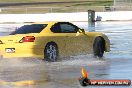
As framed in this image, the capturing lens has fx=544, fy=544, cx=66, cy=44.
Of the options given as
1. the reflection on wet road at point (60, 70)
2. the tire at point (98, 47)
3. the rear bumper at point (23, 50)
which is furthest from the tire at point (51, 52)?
the tire at point (98, 47)

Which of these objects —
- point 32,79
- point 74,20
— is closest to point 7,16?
point 74,20

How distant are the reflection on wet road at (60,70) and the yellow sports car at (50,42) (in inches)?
12.8

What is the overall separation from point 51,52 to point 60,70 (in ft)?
6.32

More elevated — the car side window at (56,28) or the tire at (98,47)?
the car side window at (56,28)

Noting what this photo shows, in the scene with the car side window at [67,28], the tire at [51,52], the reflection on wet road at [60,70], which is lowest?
the reflection on wet road at [60,70]

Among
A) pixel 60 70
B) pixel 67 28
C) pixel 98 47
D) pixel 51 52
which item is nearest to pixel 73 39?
pixel 67 28

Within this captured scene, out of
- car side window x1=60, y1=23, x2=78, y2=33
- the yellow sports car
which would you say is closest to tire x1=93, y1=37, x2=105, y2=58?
the yellow sports car

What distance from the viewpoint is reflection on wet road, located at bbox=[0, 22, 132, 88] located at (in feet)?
41.2

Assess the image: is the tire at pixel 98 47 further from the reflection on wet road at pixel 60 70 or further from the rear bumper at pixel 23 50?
the rear bumper at pixel 23 50

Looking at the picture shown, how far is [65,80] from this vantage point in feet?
42.5

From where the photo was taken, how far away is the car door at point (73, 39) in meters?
17.8

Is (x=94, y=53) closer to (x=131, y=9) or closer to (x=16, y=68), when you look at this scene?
(x=16, y=68)

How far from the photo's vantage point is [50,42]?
17016 millimetres

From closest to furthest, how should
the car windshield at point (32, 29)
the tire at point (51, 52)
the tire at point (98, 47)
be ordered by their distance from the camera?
the tire at point (51, 52) < the car windshield at point (32, 29) < the tire at point (98, 47)
